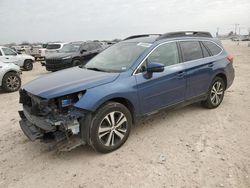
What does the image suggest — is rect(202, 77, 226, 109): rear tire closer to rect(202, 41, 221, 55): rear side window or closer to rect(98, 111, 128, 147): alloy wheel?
rect(202, 41, 221, 55): rear side window

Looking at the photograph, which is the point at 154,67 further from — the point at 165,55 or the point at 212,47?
the point at 212,47

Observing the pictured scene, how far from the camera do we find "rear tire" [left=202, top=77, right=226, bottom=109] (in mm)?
5414

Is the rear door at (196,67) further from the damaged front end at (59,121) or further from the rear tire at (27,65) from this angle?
the rear tire at (27,65)

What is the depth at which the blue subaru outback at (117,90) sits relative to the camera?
11.1 ft

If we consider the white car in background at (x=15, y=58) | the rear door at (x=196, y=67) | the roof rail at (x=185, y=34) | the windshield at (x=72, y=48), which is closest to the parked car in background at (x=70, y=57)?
the windshield at (x=72, y=48)

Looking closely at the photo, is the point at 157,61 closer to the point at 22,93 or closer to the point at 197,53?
the point at 197,53

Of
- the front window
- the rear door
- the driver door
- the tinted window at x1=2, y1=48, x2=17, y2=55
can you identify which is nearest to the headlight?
the driver door

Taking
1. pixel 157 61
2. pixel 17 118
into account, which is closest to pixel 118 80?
pixel 157 61

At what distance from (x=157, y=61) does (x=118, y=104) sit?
1.18 metres

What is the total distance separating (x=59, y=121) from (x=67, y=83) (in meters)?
0.61

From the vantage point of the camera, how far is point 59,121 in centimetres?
329

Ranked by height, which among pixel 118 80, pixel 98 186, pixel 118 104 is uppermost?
pixel 118 80

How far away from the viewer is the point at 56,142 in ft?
10.9

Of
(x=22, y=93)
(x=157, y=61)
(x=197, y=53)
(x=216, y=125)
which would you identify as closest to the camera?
(x=22, y=93)
